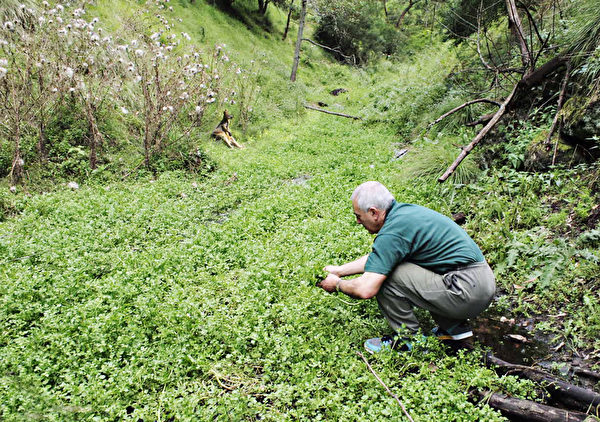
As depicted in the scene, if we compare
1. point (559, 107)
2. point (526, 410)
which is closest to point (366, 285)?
point (526, 410)

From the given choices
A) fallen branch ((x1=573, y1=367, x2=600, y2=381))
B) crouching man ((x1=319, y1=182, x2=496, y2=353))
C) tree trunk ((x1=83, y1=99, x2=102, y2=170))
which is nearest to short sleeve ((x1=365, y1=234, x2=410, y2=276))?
crouching man ((x1=319, y1=182, x2=496, y2=353))

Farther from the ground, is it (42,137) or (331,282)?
(331,282)

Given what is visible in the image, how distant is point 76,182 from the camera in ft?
21.6

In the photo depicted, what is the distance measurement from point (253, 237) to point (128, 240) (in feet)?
5.53

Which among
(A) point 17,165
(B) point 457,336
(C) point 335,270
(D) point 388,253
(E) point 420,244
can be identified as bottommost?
(A) point 17,165

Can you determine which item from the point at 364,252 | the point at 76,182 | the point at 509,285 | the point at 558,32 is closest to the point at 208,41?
the point at 76,182

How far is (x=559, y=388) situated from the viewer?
8.72ft

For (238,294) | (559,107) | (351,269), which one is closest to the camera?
(351,269)

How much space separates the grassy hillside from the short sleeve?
2.44 ft

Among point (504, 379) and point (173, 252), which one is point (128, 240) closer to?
point (173, 252)

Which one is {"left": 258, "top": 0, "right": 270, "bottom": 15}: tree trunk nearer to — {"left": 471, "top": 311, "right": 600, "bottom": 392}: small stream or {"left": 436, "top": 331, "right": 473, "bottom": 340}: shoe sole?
{"left": 471, "top": 311, "right": 600, "bottom": 392}: small stream

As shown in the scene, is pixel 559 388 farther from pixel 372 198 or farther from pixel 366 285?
pixel 372 198

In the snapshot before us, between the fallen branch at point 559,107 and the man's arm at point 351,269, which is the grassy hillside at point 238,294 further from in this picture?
the fallen branch at point 559,107

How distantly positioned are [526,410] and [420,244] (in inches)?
53.8
